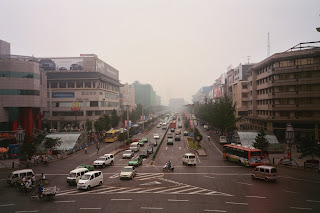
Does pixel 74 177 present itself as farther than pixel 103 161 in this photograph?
No

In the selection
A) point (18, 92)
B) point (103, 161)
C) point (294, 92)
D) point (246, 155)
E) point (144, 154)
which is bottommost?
point (144, 154)

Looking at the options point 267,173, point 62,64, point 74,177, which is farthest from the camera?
point 62,64

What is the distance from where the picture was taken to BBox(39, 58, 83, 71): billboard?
4006 inches

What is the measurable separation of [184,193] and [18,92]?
55332 millimetres

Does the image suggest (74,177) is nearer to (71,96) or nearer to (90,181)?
(90,181)

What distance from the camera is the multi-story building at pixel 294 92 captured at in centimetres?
5929

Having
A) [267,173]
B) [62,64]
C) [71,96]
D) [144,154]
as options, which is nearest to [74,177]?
[144,154]

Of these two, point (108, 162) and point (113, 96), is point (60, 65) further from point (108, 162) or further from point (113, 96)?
point (108, 162)

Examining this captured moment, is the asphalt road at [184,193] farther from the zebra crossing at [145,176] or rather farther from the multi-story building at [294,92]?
the multi-story building at [294,92]

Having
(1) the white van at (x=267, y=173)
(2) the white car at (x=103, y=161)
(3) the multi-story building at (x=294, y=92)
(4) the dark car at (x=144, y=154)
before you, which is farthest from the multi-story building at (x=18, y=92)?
(3) the multi-story building at (x=294, y=92)

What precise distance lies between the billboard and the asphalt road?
72.0 m

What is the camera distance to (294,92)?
201 feet

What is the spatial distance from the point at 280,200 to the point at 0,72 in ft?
220

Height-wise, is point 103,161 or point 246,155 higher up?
point 246,155
